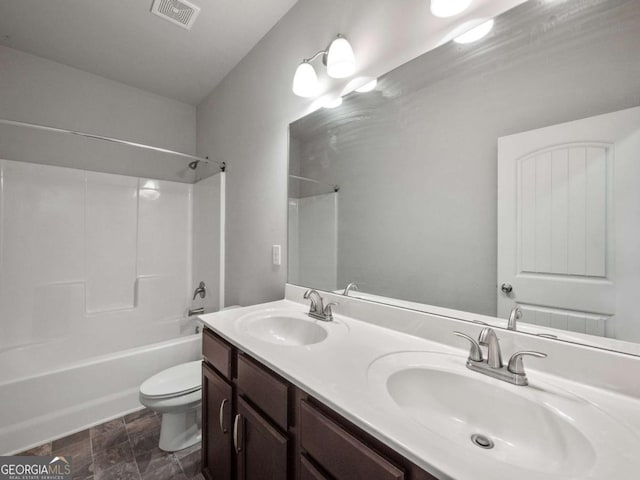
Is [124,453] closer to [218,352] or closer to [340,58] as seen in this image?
[218,352]

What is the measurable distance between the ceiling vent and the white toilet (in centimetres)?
227

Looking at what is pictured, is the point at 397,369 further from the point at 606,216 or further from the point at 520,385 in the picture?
the point at 606,216

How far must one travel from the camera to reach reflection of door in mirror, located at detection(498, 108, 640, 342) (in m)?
0.67

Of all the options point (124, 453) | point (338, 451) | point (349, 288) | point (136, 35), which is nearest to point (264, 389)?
point (338, 451)

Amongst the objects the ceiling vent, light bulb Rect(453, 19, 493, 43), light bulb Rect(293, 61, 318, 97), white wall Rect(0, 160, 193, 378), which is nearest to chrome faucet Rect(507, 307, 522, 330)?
light bulb Rect(453, 19, 493, 43)

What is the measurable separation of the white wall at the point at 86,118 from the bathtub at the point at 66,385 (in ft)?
5.04

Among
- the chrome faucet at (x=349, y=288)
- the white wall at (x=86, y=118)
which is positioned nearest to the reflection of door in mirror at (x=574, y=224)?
the chrome faucet at (x=349, y=288)

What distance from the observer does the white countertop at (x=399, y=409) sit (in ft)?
1.39

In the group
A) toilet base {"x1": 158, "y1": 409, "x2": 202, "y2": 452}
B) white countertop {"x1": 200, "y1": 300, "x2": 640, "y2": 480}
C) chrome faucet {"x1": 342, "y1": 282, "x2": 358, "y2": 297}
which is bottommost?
toilet base {"x1": 158, "y1": 409, "x2": 202, "y2": 452}

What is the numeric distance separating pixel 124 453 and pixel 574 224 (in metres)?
2.38

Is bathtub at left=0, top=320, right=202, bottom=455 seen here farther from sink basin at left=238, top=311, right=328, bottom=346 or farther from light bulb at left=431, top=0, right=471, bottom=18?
light bulb at left=431, top=0, right=471, bottom=18

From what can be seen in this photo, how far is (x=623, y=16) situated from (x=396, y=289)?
1.02 metres

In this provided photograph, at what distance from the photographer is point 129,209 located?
7.82 feet

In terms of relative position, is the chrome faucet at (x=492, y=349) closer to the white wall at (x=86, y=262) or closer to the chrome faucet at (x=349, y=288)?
the chrome faucet at (x=349, y=288)
